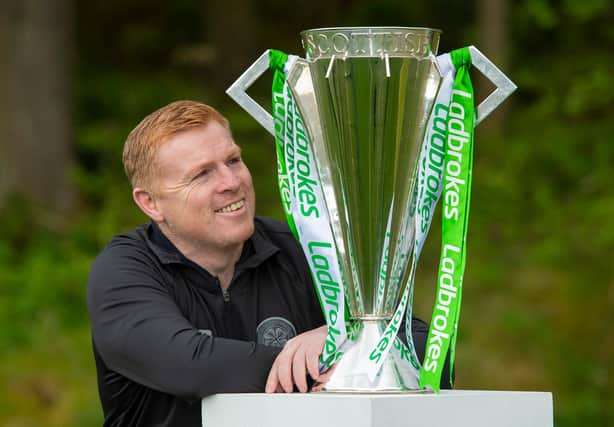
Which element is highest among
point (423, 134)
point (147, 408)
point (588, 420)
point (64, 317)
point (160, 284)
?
point (423, 134)

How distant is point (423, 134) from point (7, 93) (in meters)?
5.75

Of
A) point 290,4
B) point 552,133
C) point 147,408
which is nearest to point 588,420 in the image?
point 552,133

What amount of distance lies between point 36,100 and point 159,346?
218 inches

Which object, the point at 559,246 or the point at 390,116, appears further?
the point at 559,246

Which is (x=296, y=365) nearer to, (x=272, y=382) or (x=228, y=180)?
(x=272, y=382)

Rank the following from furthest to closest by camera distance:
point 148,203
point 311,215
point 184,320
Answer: point 148,203
point 184,320
point 311,215

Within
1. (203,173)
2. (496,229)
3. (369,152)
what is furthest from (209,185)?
(496,229)

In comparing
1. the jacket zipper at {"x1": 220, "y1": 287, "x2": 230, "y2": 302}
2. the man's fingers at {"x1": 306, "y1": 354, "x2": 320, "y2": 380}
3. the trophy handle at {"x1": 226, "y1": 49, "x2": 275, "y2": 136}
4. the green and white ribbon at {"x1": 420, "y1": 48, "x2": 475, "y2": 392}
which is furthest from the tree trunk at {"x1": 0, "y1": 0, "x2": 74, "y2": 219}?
the green and white ribbon at {"x1": 420, "y1": 48, "x2": 475, "y2": 392}

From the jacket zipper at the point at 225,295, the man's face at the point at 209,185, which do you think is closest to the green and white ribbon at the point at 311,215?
the man's face at the point at 209,185

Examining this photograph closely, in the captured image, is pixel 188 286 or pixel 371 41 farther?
pixel 188 286

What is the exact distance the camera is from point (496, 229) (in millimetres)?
6832

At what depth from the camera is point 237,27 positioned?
27.8 ft

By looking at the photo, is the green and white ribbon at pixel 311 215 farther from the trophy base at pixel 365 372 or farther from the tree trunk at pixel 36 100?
the tree trunk at pixel 36 100

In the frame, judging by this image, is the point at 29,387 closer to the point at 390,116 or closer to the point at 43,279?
the point at 43,279
